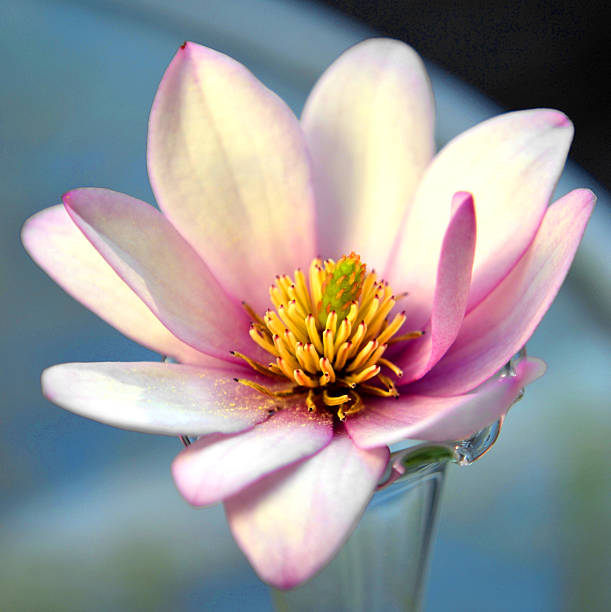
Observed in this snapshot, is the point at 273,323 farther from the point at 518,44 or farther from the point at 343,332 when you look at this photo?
the point at 518,44

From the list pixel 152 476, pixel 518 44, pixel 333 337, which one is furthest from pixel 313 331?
pixel 518 44

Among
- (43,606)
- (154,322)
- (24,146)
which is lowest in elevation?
(43,606)

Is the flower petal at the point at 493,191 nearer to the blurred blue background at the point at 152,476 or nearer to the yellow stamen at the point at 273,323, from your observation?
the yellow stamen at the point at 273,323

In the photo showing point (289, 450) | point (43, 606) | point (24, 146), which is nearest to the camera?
point (289, 450)

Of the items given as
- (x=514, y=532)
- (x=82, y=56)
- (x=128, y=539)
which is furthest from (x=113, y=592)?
(x=82, y=56)

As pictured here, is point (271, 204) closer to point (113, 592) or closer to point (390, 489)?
point (390, 489)
